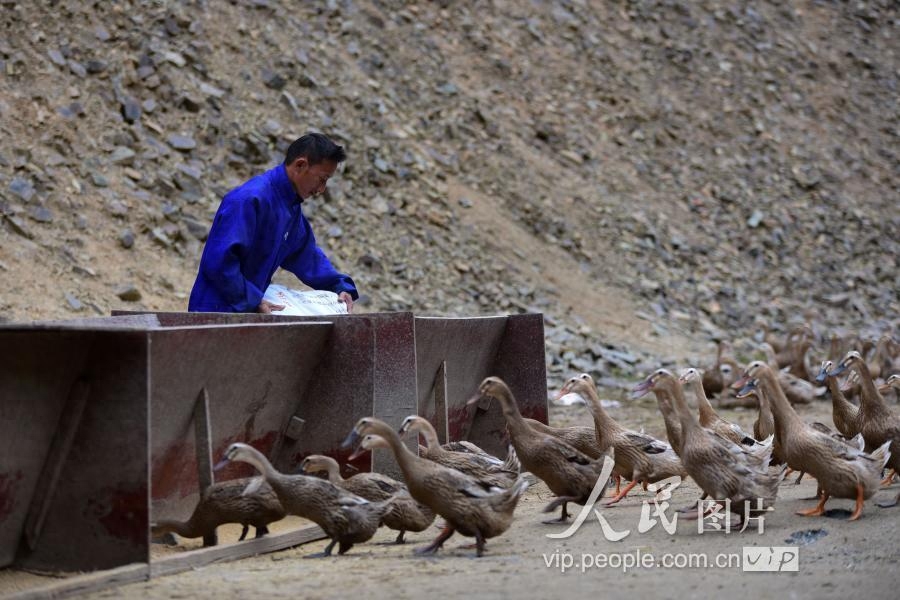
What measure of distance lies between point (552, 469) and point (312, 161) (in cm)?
268

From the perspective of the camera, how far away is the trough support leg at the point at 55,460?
5477 millimetres

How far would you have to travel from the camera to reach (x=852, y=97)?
29.2 meters

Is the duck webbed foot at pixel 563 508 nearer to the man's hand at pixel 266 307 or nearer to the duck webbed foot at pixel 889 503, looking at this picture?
the duck webbed foot at pixel 889 503

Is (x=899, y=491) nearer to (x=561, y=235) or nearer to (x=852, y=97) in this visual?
(x=561, y=235)

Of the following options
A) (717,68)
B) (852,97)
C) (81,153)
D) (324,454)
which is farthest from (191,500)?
(852,97)

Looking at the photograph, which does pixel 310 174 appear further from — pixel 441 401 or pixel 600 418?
pixel 600 418

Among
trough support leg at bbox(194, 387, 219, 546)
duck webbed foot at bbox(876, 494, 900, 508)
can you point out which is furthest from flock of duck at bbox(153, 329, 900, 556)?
duck webbed foot at bbox(876, 494, 900, 508)

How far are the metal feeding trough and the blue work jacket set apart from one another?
0.49m

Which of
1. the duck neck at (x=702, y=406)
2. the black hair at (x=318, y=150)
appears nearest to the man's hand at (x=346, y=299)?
the black hair at (x=318, y=150)

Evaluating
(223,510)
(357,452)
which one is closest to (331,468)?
(357,452)

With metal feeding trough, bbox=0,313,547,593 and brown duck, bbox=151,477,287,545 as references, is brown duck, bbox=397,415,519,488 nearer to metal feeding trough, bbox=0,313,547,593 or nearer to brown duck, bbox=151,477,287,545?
metal feeding trough, bbox=0,313,547,593

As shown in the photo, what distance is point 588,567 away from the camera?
5590 millimetres

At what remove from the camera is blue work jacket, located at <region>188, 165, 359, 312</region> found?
8.05 meters

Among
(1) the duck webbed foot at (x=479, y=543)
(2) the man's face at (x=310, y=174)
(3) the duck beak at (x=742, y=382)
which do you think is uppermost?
(2) the man's face at (x=310, y=174)
